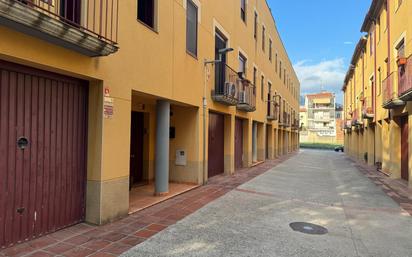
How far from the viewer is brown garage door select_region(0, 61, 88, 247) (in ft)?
12.3

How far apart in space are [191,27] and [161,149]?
12.6 feet

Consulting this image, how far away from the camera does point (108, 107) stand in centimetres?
500

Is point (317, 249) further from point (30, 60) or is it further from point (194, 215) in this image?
point (30, 60)

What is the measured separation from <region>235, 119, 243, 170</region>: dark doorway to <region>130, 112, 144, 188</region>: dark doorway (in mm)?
5649

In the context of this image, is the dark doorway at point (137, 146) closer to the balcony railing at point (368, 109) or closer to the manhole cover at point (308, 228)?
the manhole cover at point (308, 228)

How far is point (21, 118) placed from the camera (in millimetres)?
3914

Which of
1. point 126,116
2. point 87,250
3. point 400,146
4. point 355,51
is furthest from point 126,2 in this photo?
point 355,51

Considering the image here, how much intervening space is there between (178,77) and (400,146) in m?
9.94

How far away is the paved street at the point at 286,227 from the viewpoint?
4.15 metres

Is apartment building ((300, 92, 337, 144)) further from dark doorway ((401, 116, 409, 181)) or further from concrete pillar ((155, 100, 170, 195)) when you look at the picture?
concrete pillar ((155, 100, 170, 195))

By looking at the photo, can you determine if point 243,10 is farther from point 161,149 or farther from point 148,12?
point 161,149

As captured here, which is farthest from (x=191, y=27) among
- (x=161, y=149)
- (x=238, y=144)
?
(x=238, y=144)

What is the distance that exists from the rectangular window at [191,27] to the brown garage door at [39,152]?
4326mm

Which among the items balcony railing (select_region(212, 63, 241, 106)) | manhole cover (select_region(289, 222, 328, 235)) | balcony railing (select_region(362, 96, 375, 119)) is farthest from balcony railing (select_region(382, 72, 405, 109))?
manhole cover (select_region(289, 222, 328, 235))
